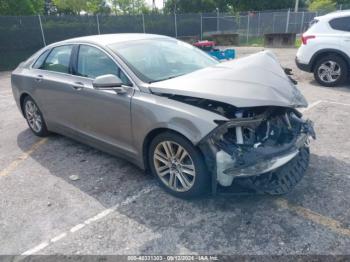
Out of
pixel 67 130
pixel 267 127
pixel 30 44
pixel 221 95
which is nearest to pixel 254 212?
pixel 267 127

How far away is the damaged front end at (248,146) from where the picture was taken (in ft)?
9.27

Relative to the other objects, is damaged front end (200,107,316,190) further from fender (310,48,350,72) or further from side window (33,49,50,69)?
fender (310,48,350,72)

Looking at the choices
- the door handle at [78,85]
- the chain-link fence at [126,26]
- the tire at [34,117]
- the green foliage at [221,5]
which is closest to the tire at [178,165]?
the door handle at [78,85]

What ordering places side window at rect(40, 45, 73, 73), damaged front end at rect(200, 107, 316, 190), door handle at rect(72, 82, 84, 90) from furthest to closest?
1. side window at rect(40, 45, 73, 73)
2. door handle at rect(72, 82, 84, 90)
3. damaged front end at rect(200, 107, 316, 190)

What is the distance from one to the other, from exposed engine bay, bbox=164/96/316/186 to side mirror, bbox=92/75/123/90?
0.68 m

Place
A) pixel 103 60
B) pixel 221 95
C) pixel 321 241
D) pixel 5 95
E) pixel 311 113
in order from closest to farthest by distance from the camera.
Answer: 1. pixel 321 241
2. pixel 221 95
3. pixel 103 60
4. pixel 311 113
5. pixel 5 95

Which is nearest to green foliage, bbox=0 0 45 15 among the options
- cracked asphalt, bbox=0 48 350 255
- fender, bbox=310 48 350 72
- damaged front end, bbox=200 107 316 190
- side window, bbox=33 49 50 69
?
side window, bbox=33 49 50 69

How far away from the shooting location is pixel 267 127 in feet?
10.2

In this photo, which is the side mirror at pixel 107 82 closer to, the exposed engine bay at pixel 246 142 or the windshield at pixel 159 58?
the windshield at pixel 159 58

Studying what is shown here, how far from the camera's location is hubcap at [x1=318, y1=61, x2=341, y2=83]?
25.1ft

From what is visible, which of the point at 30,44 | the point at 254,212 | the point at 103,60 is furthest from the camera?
the point at 30,44

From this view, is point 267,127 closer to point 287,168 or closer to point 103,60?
point 287,168

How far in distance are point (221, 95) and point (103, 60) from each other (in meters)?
1.70

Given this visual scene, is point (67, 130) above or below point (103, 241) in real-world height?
above
